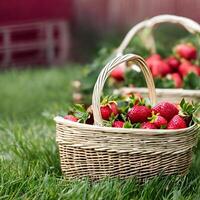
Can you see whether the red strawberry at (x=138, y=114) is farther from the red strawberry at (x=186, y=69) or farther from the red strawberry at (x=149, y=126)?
the red strawberry at (x=186, y=69)

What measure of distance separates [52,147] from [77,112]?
1.78 ft

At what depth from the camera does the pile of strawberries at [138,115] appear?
278cm

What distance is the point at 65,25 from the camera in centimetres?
883

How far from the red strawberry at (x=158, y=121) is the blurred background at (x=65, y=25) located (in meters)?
5.42

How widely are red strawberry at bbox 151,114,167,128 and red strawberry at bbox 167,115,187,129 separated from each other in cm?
3

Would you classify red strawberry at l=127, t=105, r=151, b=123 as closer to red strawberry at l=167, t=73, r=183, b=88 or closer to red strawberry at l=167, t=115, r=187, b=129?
red strawberry at l=167, t=115, r=187, b=129

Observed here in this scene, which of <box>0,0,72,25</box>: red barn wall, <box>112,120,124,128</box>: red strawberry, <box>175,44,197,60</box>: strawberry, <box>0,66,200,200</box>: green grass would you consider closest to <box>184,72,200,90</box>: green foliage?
<box>175,44,197,60</box>: strawberry

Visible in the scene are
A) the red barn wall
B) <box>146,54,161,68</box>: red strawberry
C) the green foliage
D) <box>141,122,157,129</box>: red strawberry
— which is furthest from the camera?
the red barn wall

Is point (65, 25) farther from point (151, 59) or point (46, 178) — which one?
point (46, 178)

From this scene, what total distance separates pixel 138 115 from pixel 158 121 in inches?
3.5

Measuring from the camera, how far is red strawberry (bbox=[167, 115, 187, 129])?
2.77 metres

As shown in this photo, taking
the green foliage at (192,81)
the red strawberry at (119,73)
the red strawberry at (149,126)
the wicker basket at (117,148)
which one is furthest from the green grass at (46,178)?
the green foliage at (192,81)

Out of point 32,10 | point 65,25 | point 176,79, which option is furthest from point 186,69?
point 65,25

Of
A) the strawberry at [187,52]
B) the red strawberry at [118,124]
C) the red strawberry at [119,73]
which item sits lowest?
the red strawberry at [119,73]
